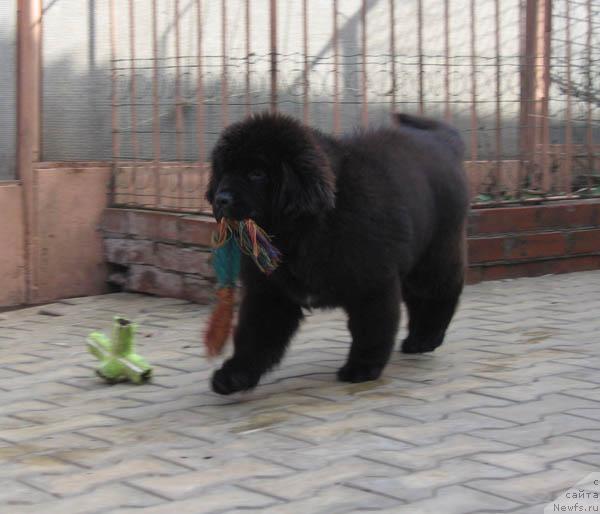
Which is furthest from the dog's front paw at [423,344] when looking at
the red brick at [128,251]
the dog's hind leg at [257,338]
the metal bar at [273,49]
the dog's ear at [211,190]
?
the red brick at [128,251]

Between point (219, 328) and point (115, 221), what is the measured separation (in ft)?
8.20

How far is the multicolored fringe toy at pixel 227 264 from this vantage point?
386cm

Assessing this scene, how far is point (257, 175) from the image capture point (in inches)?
150

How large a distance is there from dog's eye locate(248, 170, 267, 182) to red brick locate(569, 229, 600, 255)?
11.9 ft

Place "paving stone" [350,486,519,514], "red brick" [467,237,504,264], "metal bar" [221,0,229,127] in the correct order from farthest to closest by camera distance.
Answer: "red brick" [467,237,504,264] < "metal bar" [221,0,229,127] < "paving stone" [350,486,519,514]

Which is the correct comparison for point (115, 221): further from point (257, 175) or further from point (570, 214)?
point (570, 214)

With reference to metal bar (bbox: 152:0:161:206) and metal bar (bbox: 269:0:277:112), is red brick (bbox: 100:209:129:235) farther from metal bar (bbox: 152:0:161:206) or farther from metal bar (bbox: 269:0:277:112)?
metal bar (bbox: 269:0:277:112)

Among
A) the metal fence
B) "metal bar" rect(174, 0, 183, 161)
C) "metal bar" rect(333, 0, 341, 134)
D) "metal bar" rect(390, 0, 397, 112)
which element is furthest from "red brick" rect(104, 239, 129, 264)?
"metal bar" rect(390, 0, 397, 112)

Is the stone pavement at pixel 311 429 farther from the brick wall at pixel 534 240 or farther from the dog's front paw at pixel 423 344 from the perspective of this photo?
the brick wall at pixel 534 240

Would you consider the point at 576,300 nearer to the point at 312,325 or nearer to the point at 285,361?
the point at 312,325

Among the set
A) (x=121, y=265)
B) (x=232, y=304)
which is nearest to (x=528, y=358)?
(x=232, y=304)

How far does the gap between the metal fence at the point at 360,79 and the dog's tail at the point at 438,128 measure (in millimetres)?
879

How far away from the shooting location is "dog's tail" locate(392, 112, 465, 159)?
4.87 meters

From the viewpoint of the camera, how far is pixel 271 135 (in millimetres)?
3814
